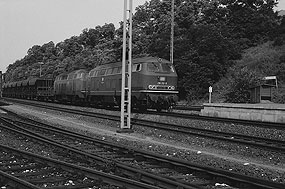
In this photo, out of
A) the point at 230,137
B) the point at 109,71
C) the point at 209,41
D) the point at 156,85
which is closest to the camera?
the point at 230,137

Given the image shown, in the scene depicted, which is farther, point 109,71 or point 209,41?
point 209,41

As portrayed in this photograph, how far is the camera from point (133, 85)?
2189cm

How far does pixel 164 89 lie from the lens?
21469mm

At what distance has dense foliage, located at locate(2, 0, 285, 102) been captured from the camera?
1416 inches

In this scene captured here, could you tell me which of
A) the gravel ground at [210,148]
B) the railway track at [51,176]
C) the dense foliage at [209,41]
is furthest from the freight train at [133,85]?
the railway track at [51,176]

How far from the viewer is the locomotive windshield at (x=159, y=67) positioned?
21.3 meters

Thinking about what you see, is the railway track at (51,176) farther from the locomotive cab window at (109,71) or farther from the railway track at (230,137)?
the locomotive cab window at (109,71)

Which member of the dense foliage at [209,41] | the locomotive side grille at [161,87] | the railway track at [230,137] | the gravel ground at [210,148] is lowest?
the gravel ground at [210,148]

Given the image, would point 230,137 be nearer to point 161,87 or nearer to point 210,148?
point 210,148

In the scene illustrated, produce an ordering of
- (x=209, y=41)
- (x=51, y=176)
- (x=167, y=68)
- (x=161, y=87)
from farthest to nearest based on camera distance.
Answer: (x=209, y=41) < (x=167, y=68) < (x=161, y=87) < (x=51, y=176)

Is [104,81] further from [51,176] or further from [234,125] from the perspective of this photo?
[51,176]

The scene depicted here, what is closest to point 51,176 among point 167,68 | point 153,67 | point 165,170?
point 165,170

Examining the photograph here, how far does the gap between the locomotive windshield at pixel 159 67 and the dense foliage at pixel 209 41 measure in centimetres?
700

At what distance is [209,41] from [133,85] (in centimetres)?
1741
